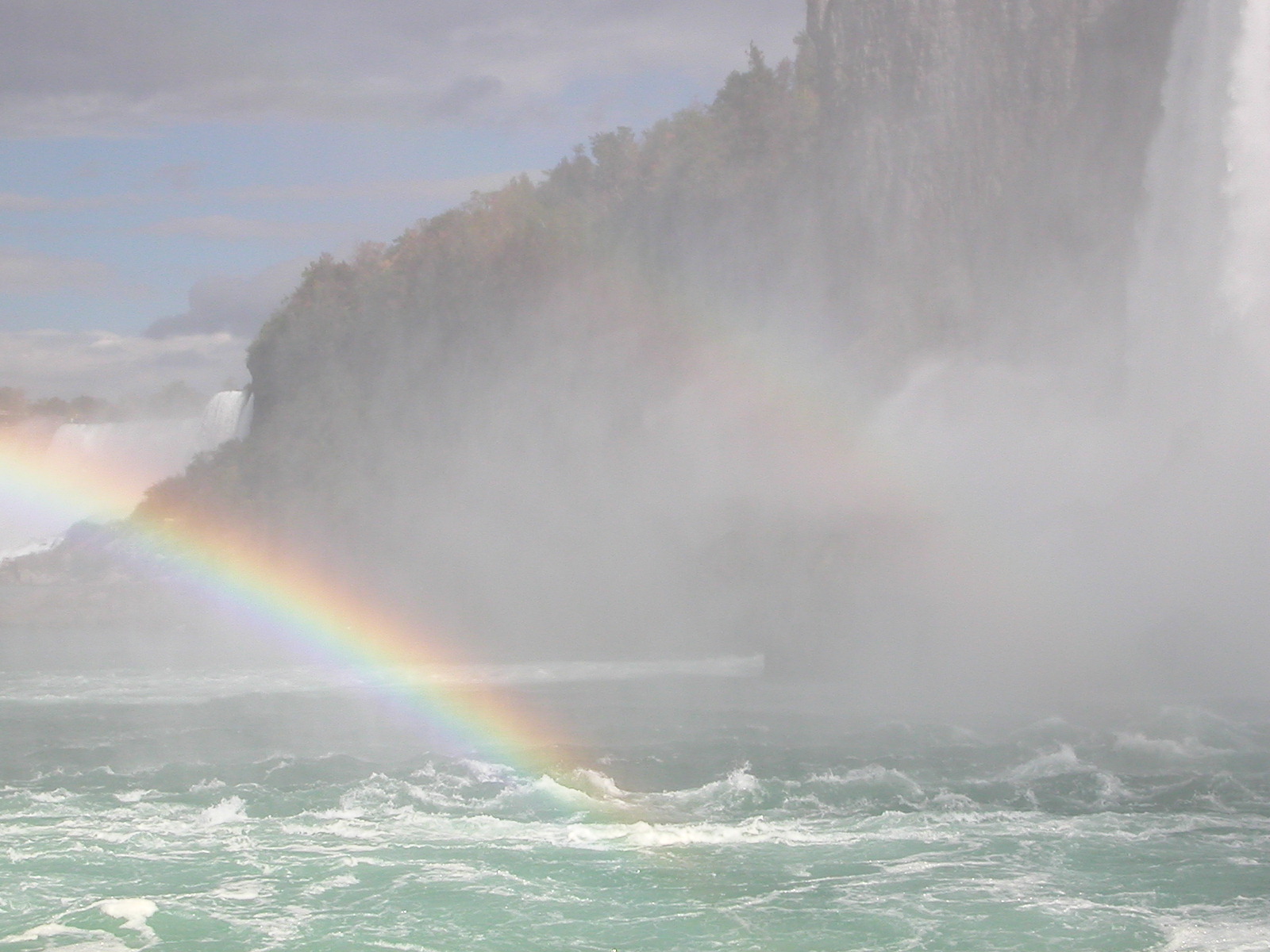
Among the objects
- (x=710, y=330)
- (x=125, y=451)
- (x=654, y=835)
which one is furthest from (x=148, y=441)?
(x=654, y=835)

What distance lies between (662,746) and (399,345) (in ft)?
80.0

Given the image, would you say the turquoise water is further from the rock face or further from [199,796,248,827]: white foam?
the rock face

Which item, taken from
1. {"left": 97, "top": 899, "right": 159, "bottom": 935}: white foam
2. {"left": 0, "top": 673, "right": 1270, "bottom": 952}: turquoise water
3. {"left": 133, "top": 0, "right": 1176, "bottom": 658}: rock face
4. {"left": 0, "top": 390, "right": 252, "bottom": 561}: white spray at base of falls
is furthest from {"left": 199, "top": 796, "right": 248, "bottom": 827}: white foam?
{"left": 0, "top": 390, "right": 252, "bottom": 561}: white spray at base of falls

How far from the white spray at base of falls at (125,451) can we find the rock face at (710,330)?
74.1 inches

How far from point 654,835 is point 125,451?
121ft

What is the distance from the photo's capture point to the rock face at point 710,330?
74.9 ft

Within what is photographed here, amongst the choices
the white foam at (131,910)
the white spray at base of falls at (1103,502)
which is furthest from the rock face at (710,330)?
the white foam at (131,910)

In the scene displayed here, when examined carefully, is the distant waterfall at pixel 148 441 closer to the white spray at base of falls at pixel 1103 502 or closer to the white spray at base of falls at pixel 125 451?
the white spray at base of falls at pixel 125 451

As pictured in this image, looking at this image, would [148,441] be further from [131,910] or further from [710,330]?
[131,910]

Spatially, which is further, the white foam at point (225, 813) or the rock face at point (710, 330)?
the rock face at point (710, 330)

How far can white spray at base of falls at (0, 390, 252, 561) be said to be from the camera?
43531mm

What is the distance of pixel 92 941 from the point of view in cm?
1028

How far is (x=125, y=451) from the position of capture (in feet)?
150

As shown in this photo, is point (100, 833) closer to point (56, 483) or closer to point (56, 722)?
point (56, 722)
